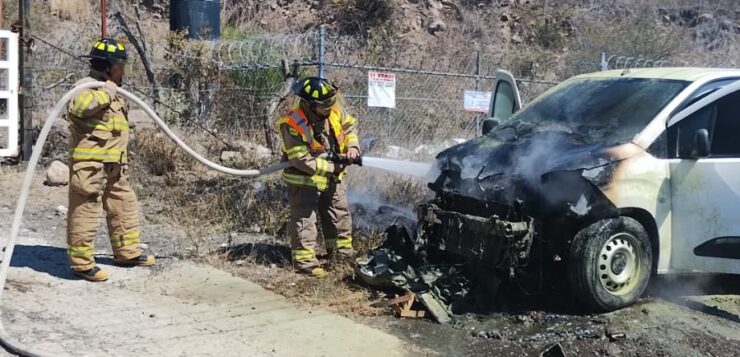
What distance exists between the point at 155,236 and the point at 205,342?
2973mm

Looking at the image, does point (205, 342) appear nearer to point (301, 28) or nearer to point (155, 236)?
point (155, 236)

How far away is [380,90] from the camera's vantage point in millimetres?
9250

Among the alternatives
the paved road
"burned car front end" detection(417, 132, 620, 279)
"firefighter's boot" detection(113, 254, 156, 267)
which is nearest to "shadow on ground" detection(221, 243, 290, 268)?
the paved road

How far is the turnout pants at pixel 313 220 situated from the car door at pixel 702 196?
2638mm

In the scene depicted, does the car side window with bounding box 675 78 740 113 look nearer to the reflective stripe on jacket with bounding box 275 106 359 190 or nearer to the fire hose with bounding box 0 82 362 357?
the fire hose with bounding box 0 82 362 357

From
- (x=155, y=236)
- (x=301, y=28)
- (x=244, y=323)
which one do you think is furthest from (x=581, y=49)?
(x=244, y=323)

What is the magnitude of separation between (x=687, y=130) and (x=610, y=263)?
1.19 meters

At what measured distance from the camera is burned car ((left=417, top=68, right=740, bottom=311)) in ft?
16.3

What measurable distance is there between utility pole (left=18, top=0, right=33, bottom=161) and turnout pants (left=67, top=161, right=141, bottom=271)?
176 inches

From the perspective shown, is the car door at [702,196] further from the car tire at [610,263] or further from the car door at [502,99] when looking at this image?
the car door at [502,99]

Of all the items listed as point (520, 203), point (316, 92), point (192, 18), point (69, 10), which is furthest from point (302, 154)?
point (69, 10)

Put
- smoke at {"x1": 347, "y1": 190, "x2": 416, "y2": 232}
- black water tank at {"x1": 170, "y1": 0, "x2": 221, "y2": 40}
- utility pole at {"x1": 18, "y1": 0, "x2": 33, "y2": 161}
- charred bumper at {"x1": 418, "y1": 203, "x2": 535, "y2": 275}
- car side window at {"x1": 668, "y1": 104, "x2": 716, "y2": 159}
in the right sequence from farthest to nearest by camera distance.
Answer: black water tank at {"x1": 170, "y1": 0, "x2": 221, "y2": 40}
utility pole at {"x1": 18, "y1": 0, "x2": 33, "y2": 161}
smoke at {"x1": 347, "y1": 190, "x2": 416, "y2": 232}
car side window at {"x1": 668, "y1": 104, "x2": 716, "y2": 159}
charred bumper at {"x1": 418, "y1": 203, "x2": 535, "y2": 275}

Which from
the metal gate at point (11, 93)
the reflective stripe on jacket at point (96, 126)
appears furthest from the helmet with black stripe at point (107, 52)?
the metal gate at point (11, 93)

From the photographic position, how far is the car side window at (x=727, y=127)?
17.6 ft
